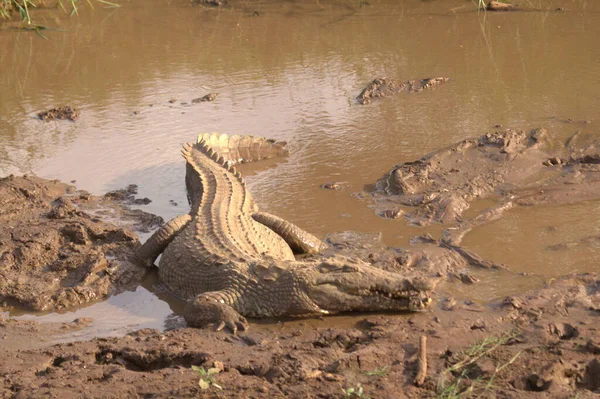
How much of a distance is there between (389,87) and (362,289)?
4.71 metres

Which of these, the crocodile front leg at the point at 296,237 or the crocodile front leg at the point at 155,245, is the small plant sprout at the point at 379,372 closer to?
the crocodile front leg at the point at 296,237

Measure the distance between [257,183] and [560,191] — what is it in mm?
2801

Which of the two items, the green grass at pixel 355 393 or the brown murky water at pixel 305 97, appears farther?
the brown murky water at pixel 305 97

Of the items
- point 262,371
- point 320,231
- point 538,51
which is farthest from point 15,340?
point 538,51

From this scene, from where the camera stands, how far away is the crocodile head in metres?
4.64

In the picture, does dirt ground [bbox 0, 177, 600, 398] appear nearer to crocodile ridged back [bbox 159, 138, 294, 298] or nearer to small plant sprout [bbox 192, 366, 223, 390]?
small plant sprout [bbox 192, 366, 223, 390]

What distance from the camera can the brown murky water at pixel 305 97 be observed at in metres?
5.97

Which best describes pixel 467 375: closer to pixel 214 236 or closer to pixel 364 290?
pixel 364 290

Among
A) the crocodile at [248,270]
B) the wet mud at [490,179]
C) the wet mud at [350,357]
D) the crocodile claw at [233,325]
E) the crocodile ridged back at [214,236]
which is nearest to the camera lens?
the wet mud at [350,357]

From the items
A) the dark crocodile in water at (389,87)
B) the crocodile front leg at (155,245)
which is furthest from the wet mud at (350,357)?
Result: the dark crocodile in water at (389,87)

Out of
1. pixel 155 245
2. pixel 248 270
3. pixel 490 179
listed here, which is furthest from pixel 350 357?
pixel 490 179

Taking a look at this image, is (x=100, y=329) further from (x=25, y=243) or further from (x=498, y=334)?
(x=498, y=334)

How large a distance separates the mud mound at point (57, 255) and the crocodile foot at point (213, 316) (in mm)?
887

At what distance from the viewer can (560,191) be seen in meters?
6.25
